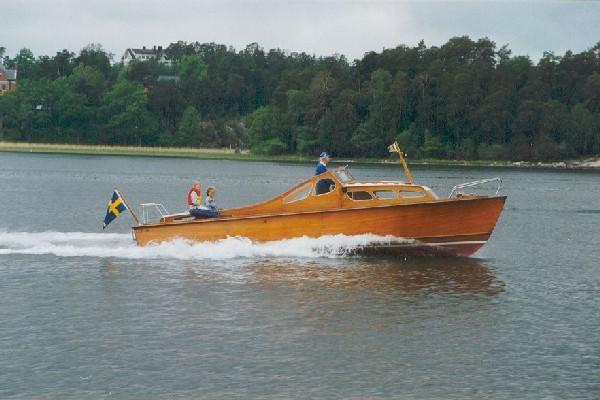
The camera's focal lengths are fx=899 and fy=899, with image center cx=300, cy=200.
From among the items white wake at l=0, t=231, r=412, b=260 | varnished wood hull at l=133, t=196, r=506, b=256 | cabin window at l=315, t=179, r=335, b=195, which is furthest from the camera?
white wake at l=0, t=231, r=412, b=260

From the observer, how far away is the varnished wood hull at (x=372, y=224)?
1097 inches

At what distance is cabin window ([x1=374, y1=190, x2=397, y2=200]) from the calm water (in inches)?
67.2

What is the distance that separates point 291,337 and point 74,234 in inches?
689

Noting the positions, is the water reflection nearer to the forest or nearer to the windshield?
the windshield

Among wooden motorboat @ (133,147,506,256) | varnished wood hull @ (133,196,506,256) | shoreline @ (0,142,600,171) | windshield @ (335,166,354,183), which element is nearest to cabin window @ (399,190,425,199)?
wooden motorboat @ (133,147,506,256)

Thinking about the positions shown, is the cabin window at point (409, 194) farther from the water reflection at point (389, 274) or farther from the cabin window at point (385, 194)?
the water reflection at point (389, 274)

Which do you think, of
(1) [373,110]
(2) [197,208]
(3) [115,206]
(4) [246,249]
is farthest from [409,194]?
(1) [373,110]

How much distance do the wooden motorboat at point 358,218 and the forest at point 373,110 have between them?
11710 centimetres

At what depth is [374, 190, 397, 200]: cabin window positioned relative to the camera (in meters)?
28.1

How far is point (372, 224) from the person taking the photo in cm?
2806

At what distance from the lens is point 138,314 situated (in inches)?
817

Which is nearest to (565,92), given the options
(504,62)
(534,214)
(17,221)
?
(504,62)

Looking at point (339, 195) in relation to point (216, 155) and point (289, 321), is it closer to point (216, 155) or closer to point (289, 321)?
point (289, 321)

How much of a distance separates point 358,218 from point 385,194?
1.20m
